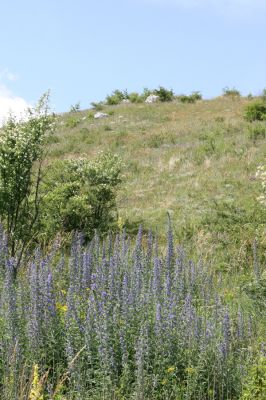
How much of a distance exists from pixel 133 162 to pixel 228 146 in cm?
365

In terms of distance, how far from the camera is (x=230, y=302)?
8227mm

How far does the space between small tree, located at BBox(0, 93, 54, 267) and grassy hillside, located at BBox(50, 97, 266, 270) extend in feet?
9.11

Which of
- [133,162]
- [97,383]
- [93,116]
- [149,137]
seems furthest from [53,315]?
[93,116]

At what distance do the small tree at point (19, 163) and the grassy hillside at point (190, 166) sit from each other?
2778mm

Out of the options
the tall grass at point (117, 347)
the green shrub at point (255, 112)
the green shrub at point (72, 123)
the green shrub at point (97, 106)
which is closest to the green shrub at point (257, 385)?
the tall grass at point (117, 347)

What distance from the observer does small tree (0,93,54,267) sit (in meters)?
11.0

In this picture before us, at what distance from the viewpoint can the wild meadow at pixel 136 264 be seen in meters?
5.15

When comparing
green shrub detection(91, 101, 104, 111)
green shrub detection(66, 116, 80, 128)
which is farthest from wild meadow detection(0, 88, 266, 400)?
green shrub detection(91, 101, 104, 111)

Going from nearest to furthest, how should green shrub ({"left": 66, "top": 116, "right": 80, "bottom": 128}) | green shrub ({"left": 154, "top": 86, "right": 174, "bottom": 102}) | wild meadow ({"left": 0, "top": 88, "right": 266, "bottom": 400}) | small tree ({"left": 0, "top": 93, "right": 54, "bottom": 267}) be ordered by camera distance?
wild meadow ({"left": 0, "top": 88, "right": 266, "bottom": 400}) < small tree ({"left": 0, "top": 93, "right": 54, "bottom": 267}) < green shrub ({"left": 66, "top": 116, "right": 80, "bottom": 128}) < green shrub ({"left": 154, "top": 86, "right": 174, "bottom": 102})

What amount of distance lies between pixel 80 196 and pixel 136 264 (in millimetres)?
7426

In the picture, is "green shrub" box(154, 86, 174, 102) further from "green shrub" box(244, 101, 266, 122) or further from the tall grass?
the tall grass

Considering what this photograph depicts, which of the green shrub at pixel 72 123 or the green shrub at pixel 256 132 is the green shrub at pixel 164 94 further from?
the green shrub at pixel 256 132

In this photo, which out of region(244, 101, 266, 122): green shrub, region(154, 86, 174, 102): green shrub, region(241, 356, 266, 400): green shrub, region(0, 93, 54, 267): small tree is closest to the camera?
region(241, 356, 266, 400): green shrub

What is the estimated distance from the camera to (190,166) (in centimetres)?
2023
